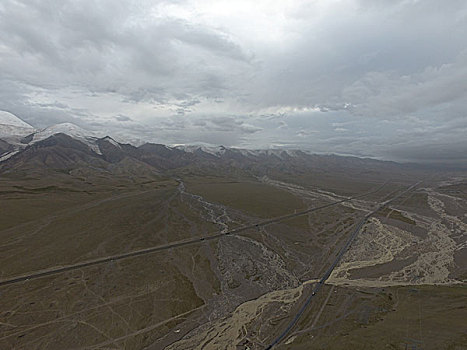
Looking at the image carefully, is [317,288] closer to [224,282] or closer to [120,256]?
[224,282]

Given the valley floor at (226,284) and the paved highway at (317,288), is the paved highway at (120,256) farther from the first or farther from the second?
the paved highway at (317,288)

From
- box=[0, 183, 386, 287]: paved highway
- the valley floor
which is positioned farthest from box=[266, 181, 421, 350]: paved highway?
box=[0, 183, 386, 287]: paved highway

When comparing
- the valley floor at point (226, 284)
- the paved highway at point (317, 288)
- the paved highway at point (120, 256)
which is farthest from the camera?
the paved highway at point (120, 256)

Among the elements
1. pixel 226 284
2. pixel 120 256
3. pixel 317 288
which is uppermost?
pixel 317 288

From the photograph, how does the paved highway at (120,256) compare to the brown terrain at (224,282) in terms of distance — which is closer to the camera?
the brown terrain at (224,282)

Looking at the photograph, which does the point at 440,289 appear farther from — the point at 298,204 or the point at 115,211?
the point at 115,211

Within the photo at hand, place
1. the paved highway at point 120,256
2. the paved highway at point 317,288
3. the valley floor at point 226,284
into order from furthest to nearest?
the paved highway at point 120,256 < the paved highway at point 317,288 < the valley floor at point 226,284

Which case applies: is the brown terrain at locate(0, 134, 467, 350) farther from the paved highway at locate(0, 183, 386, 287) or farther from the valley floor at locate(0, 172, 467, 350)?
the paved highway at locate(0, 183, 386, 287)

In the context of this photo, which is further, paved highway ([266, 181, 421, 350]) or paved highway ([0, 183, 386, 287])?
paved highway ([0, 183, 386, 287])

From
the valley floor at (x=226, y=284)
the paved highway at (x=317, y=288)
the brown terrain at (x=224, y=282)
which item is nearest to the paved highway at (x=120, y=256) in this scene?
the brown terrain at (x=224, y=282)

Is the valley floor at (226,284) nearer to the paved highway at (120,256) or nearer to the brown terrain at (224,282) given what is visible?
the brown terrain at (224,282)

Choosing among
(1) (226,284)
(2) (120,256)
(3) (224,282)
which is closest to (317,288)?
(1) (226,284)
